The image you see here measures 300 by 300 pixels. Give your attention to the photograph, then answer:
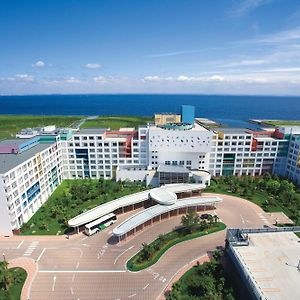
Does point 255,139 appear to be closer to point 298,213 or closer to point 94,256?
point 298,213

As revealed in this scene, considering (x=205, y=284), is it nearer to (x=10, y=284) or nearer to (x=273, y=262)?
(x=273, y=262)

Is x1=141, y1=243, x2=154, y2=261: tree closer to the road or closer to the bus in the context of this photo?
the road

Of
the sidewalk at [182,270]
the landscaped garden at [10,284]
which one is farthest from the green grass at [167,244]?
the landscaped garden at [10,284]

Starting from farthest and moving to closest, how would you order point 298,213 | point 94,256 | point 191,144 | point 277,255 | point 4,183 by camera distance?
point 191,144 < point 298,213 < point 4,183 < point 94,256 < point 277,255

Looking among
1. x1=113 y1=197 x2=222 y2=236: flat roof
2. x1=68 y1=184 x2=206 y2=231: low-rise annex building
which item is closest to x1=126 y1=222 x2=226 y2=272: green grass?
x1=113 y1=197 x2=222 y2=236: flat roof

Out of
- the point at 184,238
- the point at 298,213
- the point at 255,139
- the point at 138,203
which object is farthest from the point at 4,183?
the point at 255,139
